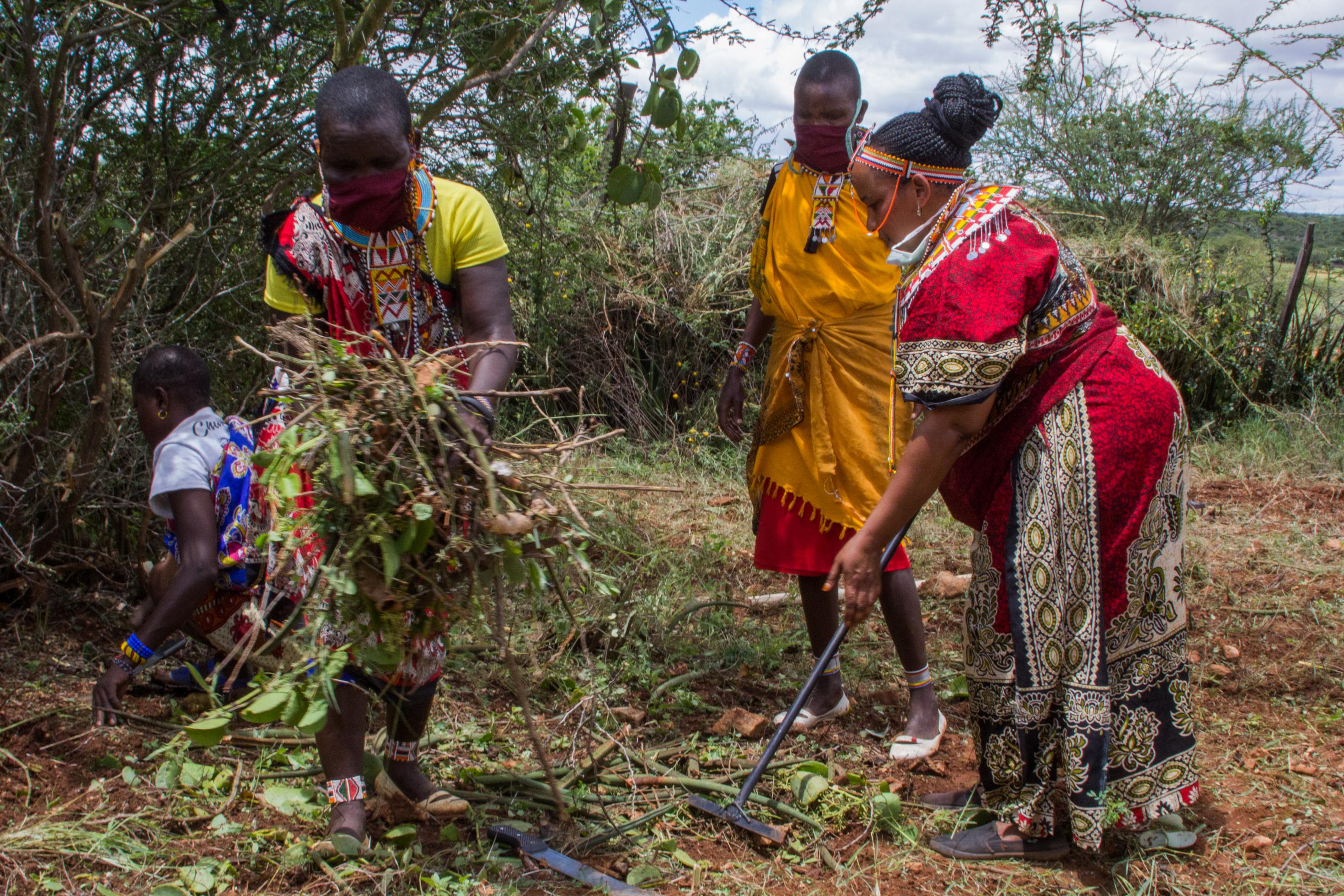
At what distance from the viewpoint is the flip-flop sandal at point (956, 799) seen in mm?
2754

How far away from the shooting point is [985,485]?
2.44 meters

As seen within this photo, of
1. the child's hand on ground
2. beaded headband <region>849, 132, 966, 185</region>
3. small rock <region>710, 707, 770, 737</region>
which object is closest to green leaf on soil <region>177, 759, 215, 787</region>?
the child's hand on ground

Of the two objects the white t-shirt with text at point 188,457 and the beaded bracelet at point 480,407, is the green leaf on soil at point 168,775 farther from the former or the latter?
the beaded bracelet at point 480,407

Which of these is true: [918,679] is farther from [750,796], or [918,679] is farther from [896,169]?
[896,169]

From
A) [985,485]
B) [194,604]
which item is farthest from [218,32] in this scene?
[985,485]

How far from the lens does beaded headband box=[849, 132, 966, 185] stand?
2.31m

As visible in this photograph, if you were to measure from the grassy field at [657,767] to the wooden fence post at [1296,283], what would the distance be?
3686 mm

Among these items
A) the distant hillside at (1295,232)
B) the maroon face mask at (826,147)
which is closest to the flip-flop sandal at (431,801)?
the maroon face mask at (826,147)

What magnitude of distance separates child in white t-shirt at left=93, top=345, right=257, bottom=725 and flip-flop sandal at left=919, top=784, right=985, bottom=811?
210 centimetres

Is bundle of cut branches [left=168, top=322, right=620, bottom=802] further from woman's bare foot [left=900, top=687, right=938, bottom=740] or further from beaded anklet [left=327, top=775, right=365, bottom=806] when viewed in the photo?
woman's bare foot [left=900, top=687, right=938, bottom=740]

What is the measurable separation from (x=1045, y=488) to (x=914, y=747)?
1148 millimetres

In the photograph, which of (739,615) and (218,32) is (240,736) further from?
(218,32)

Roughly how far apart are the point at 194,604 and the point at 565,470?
1.42 meters

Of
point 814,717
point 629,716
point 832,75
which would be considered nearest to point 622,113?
point 832,75
